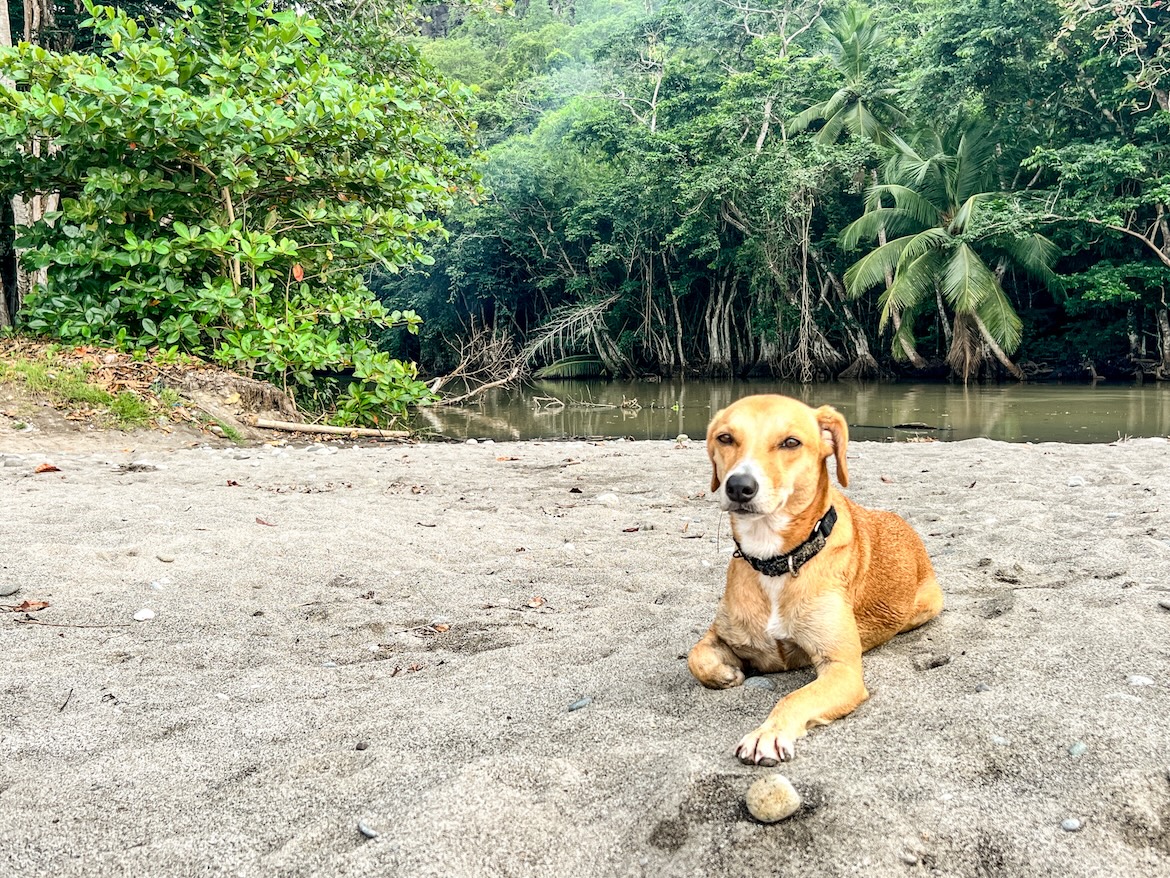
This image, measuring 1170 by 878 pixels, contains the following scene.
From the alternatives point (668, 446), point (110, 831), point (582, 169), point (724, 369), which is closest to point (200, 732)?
point (110, 831)

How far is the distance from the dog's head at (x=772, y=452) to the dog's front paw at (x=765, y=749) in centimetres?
56

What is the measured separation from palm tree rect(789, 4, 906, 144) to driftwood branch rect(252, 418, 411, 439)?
61.2ft

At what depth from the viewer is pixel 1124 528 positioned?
4.27 meters

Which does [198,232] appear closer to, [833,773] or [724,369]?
[833,773]

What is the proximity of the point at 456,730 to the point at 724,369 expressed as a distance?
2678 centimetres

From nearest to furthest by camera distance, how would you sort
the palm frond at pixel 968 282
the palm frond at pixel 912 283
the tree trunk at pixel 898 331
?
the palm frond at pixel 968 282, the palm frond at pixel 912 283, the tree trunk at pixel 898 331

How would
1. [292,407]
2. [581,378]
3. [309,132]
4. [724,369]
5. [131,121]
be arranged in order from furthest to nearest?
[581,378], [724,369], [292,407], [309,132], [131,121]

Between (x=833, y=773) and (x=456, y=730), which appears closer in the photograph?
(x=833, y=773)

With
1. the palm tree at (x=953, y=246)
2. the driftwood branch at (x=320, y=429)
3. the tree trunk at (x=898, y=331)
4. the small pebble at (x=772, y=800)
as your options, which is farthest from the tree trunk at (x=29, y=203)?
the tree trunk at (x=898, y=331)

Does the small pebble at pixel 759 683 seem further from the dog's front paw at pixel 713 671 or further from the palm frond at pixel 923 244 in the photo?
the palm frond at pixel 923 244

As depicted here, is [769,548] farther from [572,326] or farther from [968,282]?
[572,326]

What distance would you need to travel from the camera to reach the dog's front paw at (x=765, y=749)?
2.02m

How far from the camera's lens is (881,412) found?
49.5 ft

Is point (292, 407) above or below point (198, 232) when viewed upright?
below
